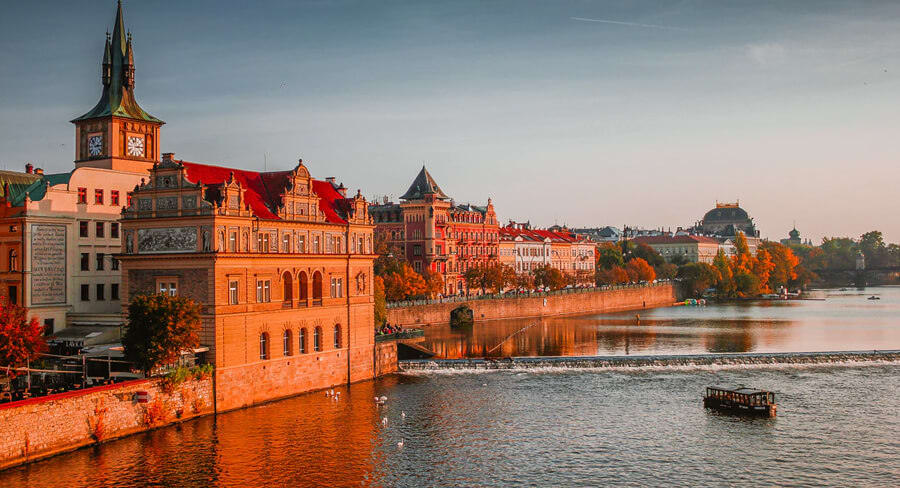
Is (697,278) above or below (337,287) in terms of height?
below

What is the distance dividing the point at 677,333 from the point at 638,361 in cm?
3363

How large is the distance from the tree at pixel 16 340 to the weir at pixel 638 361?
28147 millimetres

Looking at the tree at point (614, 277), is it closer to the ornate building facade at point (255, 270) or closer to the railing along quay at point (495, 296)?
the railing along quay at point (495, 296)

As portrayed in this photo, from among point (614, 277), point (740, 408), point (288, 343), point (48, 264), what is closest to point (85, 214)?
point (48, 264)

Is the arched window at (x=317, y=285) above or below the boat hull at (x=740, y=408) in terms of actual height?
above

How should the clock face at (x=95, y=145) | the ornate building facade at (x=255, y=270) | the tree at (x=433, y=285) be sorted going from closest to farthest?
the ornate building facade at (x=255, y=270) → the clock face at (x=95, y=145) → the tree at (x=433, y=285)

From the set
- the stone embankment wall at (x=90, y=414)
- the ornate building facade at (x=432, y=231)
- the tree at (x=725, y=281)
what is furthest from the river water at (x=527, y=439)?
the tree at (x=725, y=281)

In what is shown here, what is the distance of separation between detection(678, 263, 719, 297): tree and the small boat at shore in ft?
429

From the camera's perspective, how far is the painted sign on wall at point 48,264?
5834 cm

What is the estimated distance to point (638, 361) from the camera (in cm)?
7006

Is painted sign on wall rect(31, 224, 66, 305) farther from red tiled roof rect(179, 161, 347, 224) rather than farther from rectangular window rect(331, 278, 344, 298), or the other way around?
rectangular window rect(331, 278, 344, 298)

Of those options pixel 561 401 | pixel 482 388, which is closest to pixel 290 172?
pixel 482 388

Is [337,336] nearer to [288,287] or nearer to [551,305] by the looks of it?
[288,287]

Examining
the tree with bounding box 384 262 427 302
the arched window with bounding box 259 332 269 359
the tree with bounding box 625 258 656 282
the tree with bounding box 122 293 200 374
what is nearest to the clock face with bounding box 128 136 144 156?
the arched window with bounding box 259 332 269 359
